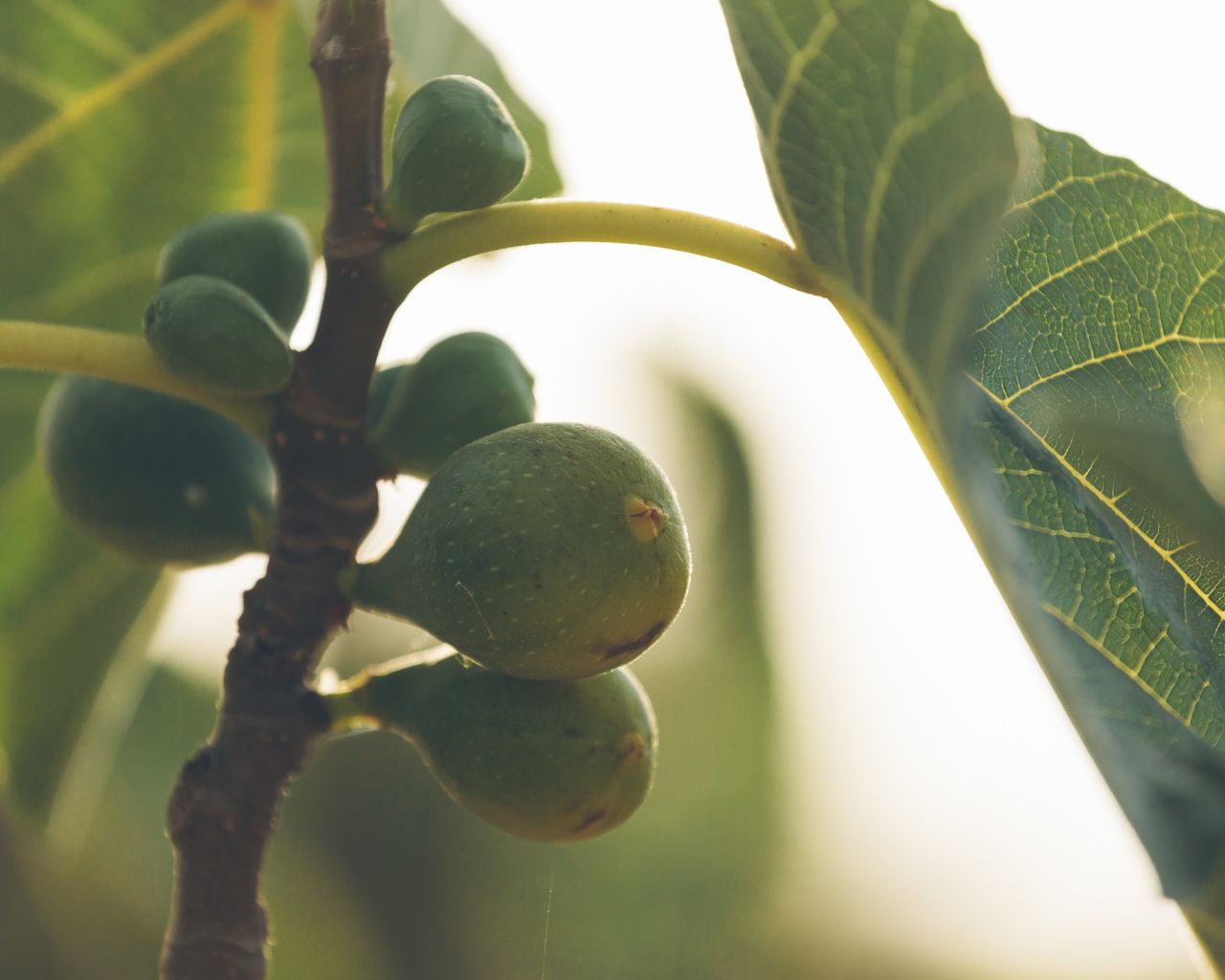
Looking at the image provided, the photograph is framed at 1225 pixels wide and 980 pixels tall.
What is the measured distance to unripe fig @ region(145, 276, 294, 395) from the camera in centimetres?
106

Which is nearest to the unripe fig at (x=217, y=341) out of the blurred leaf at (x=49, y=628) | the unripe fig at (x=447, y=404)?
the unripe fig at (x=447, y=404)

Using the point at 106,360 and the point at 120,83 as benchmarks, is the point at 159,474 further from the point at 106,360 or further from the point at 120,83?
the point at 120,83

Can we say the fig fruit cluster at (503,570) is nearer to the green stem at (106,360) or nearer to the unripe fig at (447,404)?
the unripe fig at (447,404)

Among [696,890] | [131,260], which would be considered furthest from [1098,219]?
[696,890]

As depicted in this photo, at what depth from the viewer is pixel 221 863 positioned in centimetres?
105

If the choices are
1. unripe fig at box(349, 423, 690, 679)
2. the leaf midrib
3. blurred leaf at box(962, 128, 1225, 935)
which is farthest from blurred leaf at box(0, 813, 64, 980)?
blurred leaf at box(962, 128, 1225, 935)

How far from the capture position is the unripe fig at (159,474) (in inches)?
50.3

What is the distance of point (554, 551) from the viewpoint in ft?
3.11

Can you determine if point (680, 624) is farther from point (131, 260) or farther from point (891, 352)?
point (891, 352)

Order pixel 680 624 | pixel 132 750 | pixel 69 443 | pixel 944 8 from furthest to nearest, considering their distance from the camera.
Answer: pixel 680 624 < pixel 132 750 < pixel 69 443 < pixel 944 8

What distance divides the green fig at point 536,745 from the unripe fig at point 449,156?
0.36 meters

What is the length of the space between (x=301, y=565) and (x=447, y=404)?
0.18 m

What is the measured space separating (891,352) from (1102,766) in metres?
0.31

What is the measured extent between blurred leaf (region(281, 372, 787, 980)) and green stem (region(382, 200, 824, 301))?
317cm
